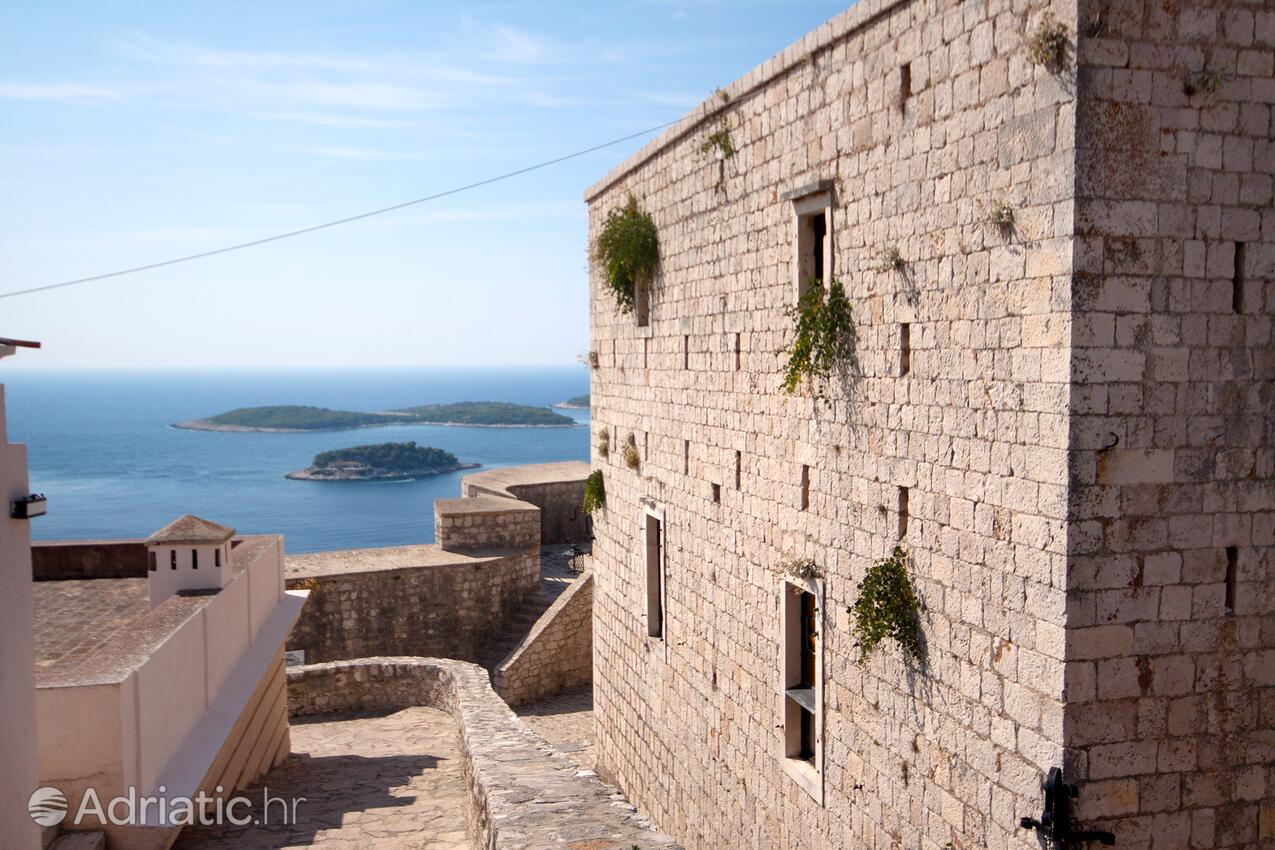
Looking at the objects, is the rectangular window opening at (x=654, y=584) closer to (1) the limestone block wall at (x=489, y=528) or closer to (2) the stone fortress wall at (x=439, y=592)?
(2) the stone fortress wall at (x=439, y=592)

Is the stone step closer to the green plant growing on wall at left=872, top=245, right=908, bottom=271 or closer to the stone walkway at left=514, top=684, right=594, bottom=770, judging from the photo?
the green plant growing on wall at left=872, top=245, right=908, bottom=271

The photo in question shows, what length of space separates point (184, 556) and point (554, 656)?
9.97 m

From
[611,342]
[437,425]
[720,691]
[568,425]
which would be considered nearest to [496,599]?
[611,342]

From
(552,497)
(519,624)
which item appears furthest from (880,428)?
(552,497)

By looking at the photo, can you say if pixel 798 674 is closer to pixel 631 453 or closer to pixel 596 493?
pixel 631 453

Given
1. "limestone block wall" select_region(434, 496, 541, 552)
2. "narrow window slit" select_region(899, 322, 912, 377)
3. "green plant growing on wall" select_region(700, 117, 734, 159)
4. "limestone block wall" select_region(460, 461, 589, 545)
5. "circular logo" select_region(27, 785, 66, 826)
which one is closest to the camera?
"narrow window slit" select_region(899, 322, 912, 377)

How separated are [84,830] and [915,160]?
23.9 ft

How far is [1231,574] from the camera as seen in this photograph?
5359 mm

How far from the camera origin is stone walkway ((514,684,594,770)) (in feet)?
49.3

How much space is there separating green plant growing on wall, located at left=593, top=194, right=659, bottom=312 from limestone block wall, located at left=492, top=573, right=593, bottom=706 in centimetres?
887

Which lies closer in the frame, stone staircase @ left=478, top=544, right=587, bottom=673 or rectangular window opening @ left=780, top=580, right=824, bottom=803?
rectangular window opening @ left=780, top=580, right=824, bottom=803

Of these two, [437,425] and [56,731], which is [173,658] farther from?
[437,425]

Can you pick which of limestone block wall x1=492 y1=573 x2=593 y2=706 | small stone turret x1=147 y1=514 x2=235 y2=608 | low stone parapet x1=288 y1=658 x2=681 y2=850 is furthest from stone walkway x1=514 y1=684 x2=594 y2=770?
small stone turret x1=147 y1=514 x2=235 y2=608

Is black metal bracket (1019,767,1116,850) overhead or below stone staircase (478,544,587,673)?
overhead
